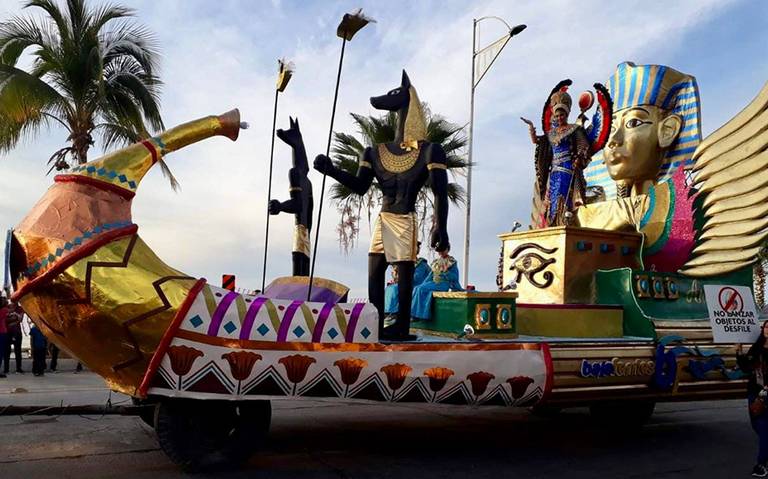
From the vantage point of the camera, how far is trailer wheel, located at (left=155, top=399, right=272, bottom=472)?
429 centimetres

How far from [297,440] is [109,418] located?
7.42 ft

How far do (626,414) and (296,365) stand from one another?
14.3 feet

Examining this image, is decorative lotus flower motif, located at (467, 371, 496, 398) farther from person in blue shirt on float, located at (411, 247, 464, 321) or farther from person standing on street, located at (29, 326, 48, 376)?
person standing on street, located at (29, 326, 48, 376)

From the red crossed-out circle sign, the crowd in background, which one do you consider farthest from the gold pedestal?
the crowd in background

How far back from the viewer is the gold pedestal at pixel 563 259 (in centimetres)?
650

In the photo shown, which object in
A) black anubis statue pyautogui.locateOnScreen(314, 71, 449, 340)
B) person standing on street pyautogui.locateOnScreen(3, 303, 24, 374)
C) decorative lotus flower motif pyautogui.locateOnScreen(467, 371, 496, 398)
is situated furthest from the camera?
person standing on street pyautogui.locateOnScreen(3, 303, 24, 374)

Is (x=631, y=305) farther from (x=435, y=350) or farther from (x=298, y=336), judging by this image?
(x=298, y=336)

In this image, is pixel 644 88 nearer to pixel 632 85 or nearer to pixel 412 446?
pixel 632 85

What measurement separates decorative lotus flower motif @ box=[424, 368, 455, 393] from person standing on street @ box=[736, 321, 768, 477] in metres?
2.43

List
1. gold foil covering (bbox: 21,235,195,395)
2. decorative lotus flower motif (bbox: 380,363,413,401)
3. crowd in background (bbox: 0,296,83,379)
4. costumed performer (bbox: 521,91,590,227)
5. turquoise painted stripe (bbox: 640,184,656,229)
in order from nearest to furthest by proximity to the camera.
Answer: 1. gold foil covering (bbox: 21,235,195,395)
2. decorative lotus flower motif (bbox: 380,363,413,401)
3. turquoise painted stripe (bbox: 640,184,656,229)
4. costumed performer (bbox: 521,91,590,227)
5. crowd in background (bbox: 0,296,83,379)

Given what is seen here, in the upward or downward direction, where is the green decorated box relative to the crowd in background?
upward

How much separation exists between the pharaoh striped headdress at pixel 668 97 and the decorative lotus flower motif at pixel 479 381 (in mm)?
3848

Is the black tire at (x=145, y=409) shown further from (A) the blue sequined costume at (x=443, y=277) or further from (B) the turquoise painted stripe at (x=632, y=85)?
(B) the turquoise painted stripe at (x=632, y=85)

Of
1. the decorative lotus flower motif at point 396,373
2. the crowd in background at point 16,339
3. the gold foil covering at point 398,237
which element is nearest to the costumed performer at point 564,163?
the gold foil covering at point 398,237
